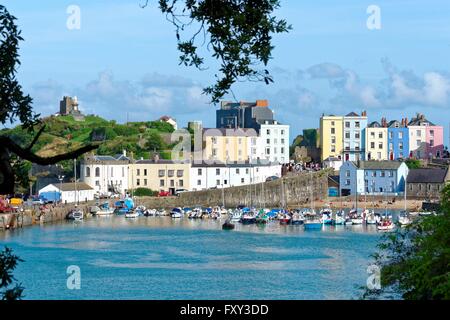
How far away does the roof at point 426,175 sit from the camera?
4559 centimetres

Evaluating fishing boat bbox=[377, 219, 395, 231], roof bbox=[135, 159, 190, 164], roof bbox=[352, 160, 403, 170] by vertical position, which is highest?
roof bbox=[135, 159, 190, 164]

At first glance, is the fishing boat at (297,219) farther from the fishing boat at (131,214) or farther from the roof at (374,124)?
the roof at (374,124)

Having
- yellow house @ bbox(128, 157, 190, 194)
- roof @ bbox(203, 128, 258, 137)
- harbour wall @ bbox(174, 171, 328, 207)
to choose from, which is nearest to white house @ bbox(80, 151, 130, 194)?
yellow house @ bbox(128, 157, 190, 194)

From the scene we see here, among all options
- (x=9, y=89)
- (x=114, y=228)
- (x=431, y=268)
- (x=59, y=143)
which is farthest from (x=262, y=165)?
(x=9, y=89)

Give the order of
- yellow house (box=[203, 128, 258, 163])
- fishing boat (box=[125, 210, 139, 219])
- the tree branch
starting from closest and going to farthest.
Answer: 1. the tree branch
2. fishing boat (box=[125, 210, 139, 219])
3. yellow house (box=[203, 128, 258, 163])

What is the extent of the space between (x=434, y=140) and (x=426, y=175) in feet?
26.6

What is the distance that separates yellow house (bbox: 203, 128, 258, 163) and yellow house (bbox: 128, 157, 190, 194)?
2.49 m

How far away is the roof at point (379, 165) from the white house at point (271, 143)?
5.91m

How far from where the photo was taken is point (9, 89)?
4.01m

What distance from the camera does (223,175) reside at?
48688mm

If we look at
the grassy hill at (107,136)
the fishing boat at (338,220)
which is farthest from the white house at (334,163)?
the fishing boat at (338,220)

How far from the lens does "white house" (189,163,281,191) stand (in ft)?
158

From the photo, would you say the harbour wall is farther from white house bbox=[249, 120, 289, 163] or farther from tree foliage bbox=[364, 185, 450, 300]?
tree foliage bbox=[364, 185, 450, 300]

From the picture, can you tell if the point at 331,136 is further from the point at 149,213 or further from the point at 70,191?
the point at 70,191
